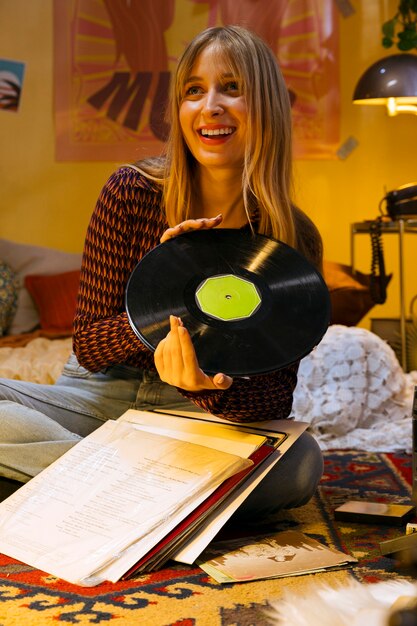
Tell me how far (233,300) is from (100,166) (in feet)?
10.1

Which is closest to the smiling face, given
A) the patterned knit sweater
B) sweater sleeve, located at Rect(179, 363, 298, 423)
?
the patterned knit sweater

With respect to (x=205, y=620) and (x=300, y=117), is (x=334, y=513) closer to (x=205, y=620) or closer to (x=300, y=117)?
(x=205, y=620)

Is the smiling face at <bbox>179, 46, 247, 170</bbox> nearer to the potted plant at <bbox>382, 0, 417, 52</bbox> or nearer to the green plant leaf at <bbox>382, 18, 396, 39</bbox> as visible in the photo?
the potted plant at <bbox>382, 0, 417, 52</bbox>

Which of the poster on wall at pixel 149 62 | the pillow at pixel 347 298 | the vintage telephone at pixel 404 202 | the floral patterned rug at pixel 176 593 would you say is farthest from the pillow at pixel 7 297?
the floral patterned rug at pixel 176 593

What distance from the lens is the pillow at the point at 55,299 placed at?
3.80m

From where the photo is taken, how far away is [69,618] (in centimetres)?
117

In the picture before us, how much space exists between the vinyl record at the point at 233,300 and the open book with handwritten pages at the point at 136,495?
0.64 ft

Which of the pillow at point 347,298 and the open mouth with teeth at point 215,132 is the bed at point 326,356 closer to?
the pillow at point 347,298

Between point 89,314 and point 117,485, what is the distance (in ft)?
1.19

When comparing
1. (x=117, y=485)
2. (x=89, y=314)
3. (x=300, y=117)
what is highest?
(x=300, y=117)

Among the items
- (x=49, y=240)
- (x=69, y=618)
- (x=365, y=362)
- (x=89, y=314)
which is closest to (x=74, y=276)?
(x=49, y=240)

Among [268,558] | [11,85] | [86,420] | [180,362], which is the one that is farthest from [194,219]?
[11,85]

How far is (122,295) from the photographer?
1701 mm

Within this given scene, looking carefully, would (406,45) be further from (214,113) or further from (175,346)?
(175,346)
